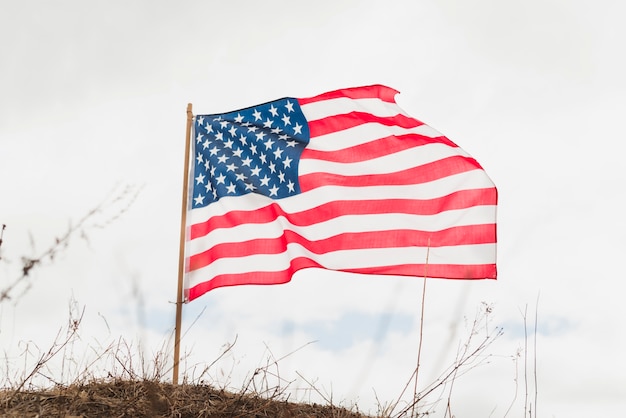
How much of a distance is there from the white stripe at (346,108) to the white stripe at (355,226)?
1134 millimetres

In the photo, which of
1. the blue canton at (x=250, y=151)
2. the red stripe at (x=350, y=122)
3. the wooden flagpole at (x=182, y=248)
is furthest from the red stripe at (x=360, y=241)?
the red stripe at (x=350, y=122)

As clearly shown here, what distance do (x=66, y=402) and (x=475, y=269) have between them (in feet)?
11.9

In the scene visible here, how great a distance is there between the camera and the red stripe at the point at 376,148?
6977mm

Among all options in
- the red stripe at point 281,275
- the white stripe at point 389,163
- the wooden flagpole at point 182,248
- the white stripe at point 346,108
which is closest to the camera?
the wooden flagpole at point 182,248

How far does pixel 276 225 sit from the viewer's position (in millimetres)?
6676

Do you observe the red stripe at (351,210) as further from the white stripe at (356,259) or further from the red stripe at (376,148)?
the red stripe at (376,148)

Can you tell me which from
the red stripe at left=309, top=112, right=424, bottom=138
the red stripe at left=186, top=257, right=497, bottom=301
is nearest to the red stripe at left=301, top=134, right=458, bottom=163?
the red stripe at left=309, top=112, right=424, bottom=138

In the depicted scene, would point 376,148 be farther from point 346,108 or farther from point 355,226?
point 355,226

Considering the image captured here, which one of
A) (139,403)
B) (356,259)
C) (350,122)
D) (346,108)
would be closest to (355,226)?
(356,259)

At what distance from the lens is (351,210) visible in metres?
6.76

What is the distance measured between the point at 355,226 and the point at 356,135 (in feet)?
3.18

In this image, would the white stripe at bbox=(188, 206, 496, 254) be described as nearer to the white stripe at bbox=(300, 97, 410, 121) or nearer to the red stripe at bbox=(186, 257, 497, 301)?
the red stripe at bbox=(186, 257, 497, 301)

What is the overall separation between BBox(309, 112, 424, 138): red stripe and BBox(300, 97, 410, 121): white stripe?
0.04m

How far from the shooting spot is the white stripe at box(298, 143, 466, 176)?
6.90m
